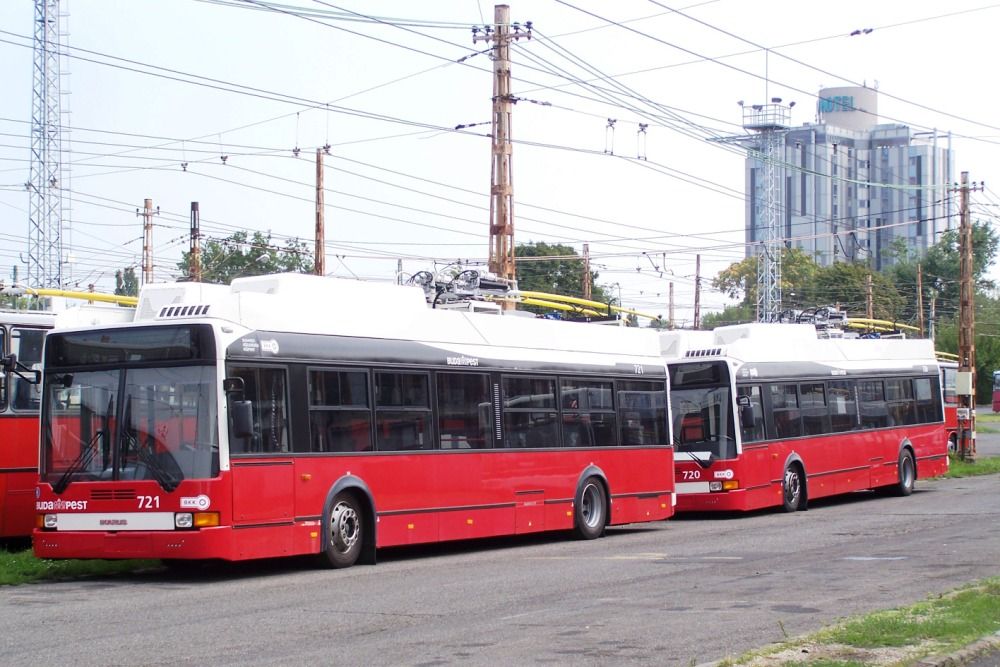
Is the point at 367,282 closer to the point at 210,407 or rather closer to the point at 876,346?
the point at 210,407

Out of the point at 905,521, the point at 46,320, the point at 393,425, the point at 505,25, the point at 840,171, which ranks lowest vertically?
the point at 905,521

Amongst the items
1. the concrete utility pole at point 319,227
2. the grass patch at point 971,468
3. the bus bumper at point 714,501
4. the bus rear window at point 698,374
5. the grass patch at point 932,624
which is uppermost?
the concrete utility pole at point 319,227

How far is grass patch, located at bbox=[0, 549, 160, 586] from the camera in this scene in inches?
600

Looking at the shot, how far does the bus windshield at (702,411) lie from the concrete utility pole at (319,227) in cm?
1045

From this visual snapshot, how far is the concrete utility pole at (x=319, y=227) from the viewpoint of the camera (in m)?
32.6

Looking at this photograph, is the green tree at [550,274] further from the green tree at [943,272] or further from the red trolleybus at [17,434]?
the red trolleybus at [17,434]

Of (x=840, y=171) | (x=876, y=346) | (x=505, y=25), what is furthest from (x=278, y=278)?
(x=840, y=171)

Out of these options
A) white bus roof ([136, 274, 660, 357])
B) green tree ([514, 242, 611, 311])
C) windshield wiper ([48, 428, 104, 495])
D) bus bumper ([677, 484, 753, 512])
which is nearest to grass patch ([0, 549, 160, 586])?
windshield wiper ([48, 428, 104, 495])

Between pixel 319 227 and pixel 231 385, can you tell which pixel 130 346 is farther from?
pixel 319 227

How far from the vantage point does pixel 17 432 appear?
1808 centimetres

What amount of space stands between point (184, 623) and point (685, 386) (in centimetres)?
1505

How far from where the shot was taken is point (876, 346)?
3139 cm

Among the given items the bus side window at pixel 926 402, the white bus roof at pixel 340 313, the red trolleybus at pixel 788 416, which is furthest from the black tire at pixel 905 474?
the white bus roof at pixel 340 313

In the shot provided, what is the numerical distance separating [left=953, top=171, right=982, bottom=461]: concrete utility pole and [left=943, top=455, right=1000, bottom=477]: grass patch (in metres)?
0.59
